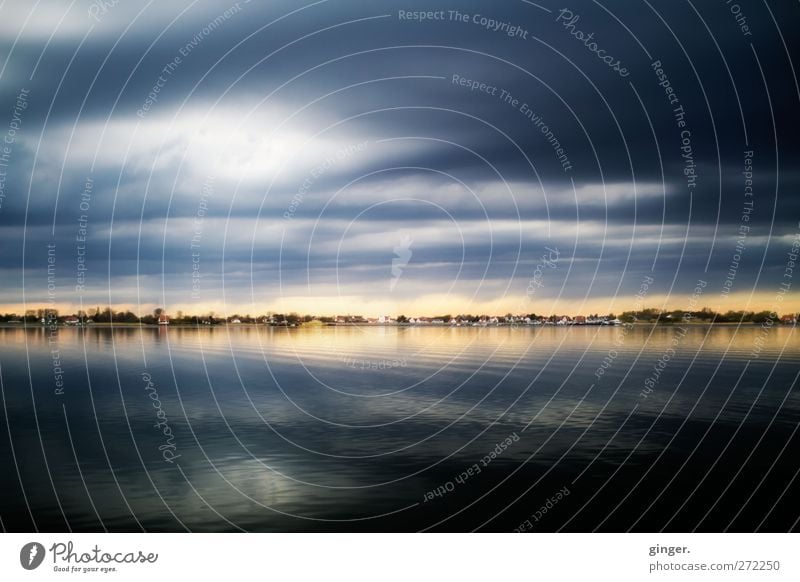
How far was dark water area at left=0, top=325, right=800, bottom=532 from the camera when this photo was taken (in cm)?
3425

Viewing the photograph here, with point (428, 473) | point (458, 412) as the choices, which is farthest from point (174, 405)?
point (428, 473)

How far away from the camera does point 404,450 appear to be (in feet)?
150

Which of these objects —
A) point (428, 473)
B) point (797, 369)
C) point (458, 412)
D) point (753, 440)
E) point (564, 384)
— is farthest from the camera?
point (797, 369)

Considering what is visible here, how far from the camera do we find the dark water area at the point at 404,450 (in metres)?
34.2
